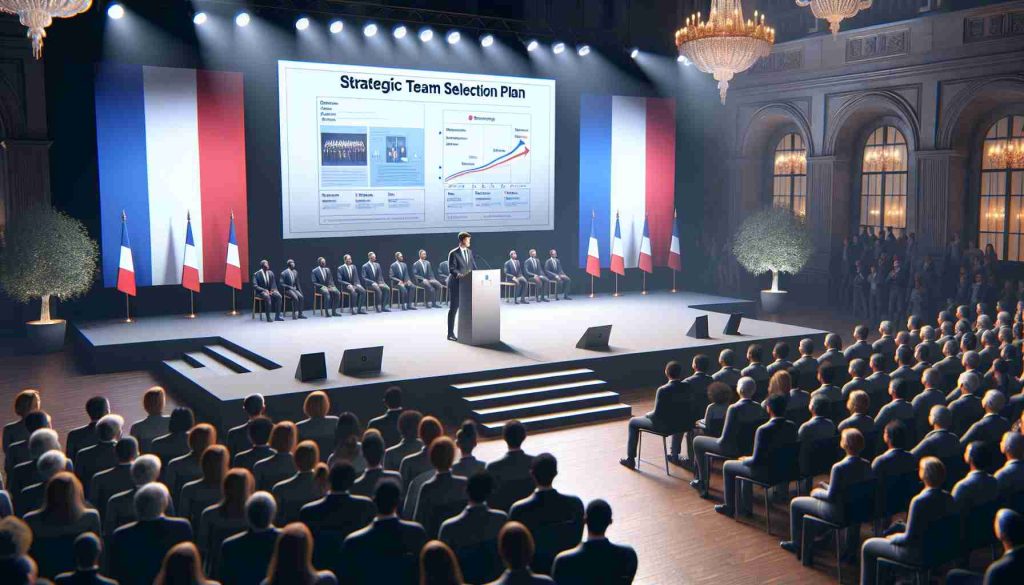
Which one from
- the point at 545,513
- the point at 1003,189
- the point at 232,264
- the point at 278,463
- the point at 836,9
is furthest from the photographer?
the point at 1003,189

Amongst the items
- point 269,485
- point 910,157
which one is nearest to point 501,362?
point 269,485

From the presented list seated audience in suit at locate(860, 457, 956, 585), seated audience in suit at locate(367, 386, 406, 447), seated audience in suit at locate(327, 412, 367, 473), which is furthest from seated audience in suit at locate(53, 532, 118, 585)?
seated audience in suit at locate(860, 457, 956, 585)

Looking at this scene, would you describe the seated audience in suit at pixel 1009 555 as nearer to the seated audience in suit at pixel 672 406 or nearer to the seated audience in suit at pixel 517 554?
the seated audience in suit at pixel 517 554

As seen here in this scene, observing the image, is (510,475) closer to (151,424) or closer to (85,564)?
(85,564)

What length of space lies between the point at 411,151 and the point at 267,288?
3.37 metres

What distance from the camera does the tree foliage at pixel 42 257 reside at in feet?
37.5

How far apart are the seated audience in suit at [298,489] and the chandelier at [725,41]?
7.13 metres

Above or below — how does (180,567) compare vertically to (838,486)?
above

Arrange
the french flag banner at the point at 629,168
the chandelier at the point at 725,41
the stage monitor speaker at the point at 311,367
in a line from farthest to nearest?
the french flag banner at the point at 629,168 < the chandelier at the point at 725,41 < the stage monitor speaker at the point at 311,367

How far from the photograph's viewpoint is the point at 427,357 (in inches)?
398

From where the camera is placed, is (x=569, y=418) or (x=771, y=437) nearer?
(x=771, y=437)

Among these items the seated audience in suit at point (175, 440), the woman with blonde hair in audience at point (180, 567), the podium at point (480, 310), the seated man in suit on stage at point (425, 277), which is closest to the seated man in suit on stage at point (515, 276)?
the seated man in suit on stage at point (425, 277)

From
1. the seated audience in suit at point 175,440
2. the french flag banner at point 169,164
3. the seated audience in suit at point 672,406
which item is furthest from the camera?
the french flag banner at point 169,164

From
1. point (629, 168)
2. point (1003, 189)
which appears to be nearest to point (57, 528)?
point (1003, 189)
